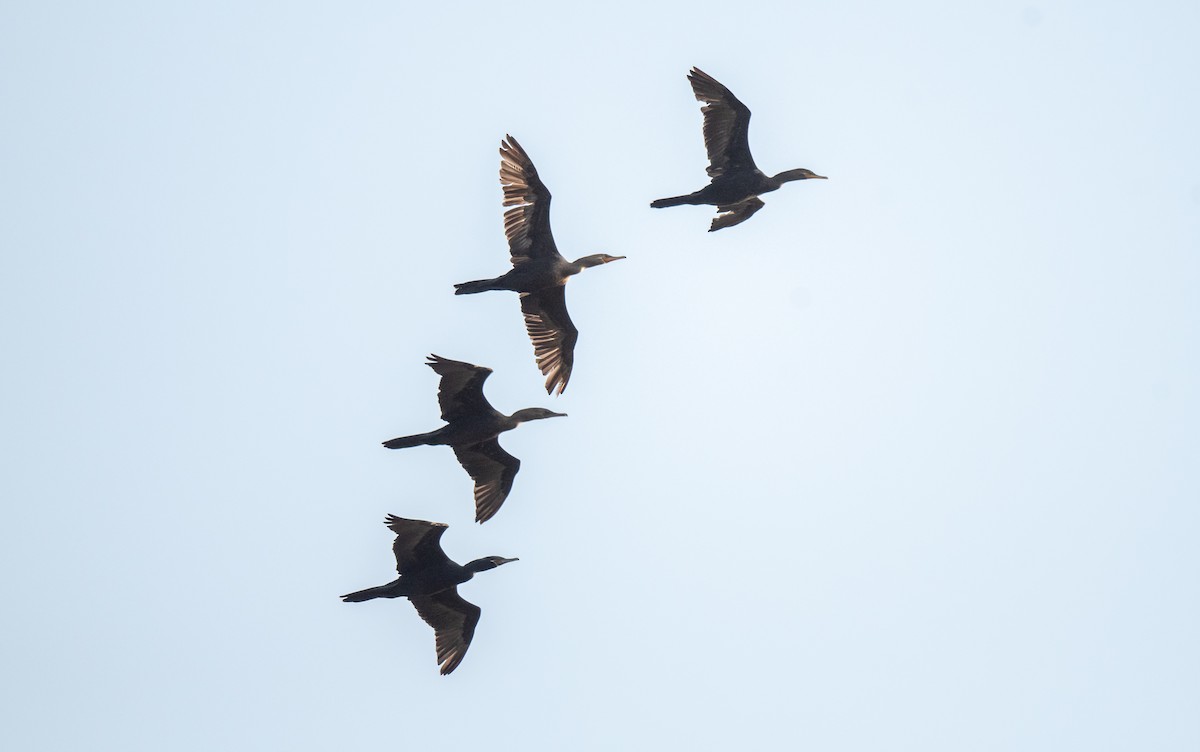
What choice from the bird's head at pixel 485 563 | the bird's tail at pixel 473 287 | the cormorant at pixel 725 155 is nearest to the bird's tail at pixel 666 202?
the cormorant at pixel 725 155

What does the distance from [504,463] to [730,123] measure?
23.4 feet

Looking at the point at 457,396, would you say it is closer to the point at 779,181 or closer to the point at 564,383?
the point at 564,383

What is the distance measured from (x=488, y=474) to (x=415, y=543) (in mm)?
2078

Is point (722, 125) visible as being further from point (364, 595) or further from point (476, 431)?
point (364, 595)

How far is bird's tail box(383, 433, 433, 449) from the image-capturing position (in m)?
23.7

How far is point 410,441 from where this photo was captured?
2391 cm

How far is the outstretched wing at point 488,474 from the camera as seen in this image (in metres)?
25.8

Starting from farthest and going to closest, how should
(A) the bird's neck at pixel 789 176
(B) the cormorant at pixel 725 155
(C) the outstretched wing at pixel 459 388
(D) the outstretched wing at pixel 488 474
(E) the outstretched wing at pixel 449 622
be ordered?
(A) the bird's neck at pixel 789 176
(B) the cormorant at pixel 725 155
(D) the outstretched wing at pixel 488 474
(E) the outstretched wing at pixel 449 622
(C) the outstretched wing at pixel 459 388

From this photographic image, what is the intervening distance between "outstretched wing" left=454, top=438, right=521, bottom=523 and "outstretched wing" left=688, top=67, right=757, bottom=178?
6271 mm

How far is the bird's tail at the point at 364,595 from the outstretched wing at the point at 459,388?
9.79 ft

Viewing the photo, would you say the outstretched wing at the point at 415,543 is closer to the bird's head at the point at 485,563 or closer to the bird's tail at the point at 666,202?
the bird's head at the point at 485,563

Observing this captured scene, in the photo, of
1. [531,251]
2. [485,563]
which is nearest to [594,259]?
[531,251]

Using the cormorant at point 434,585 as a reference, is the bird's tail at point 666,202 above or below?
above

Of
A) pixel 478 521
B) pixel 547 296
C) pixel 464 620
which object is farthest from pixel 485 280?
pixel 464 620
